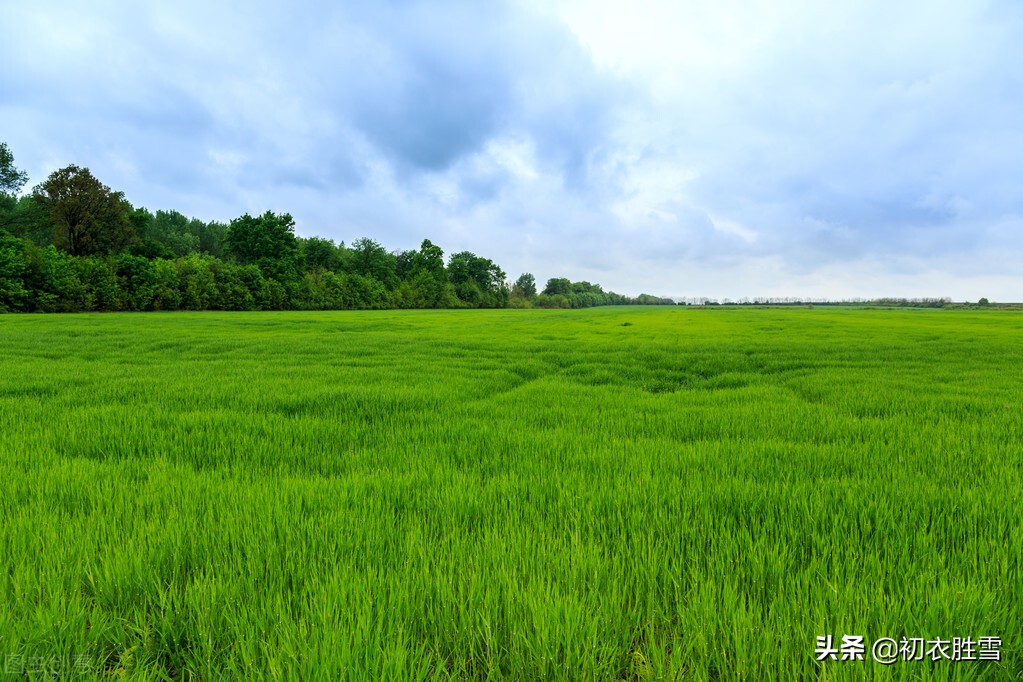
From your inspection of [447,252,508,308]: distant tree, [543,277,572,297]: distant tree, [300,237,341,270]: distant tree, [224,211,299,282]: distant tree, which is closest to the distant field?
[224,211,299,282]: distant tree

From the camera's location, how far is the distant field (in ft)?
5.15

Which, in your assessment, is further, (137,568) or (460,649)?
(137,568)

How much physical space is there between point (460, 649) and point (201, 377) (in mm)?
8161

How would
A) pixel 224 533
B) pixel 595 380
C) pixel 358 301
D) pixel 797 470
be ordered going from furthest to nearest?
pixel 358 301
pixel 595 380
pixel 797 470
pixel 224 533

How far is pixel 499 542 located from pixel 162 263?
61.1 metres

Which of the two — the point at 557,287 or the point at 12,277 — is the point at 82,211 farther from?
the point at 557,287

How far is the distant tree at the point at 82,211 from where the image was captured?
53.3 m

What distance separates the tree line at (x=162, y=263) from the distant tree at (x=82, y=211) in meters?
0.10

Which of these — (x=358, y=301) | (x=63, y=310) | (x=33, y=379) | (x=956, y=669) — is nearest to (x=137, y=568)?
(x=956, y=669)

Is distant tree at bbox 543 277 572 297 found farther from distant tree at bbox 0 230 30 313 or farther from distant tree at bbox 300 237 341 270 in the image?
distant tree at bbox 0 230 30 313

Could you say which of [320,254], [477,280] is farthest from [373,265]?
[477,280]

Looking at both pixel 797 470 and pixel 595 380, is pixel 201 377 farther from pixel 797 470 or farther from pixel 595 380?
pixel 797 470

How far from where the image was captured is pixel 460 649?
5.25ft

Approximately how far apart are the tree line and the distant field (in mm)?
50366
